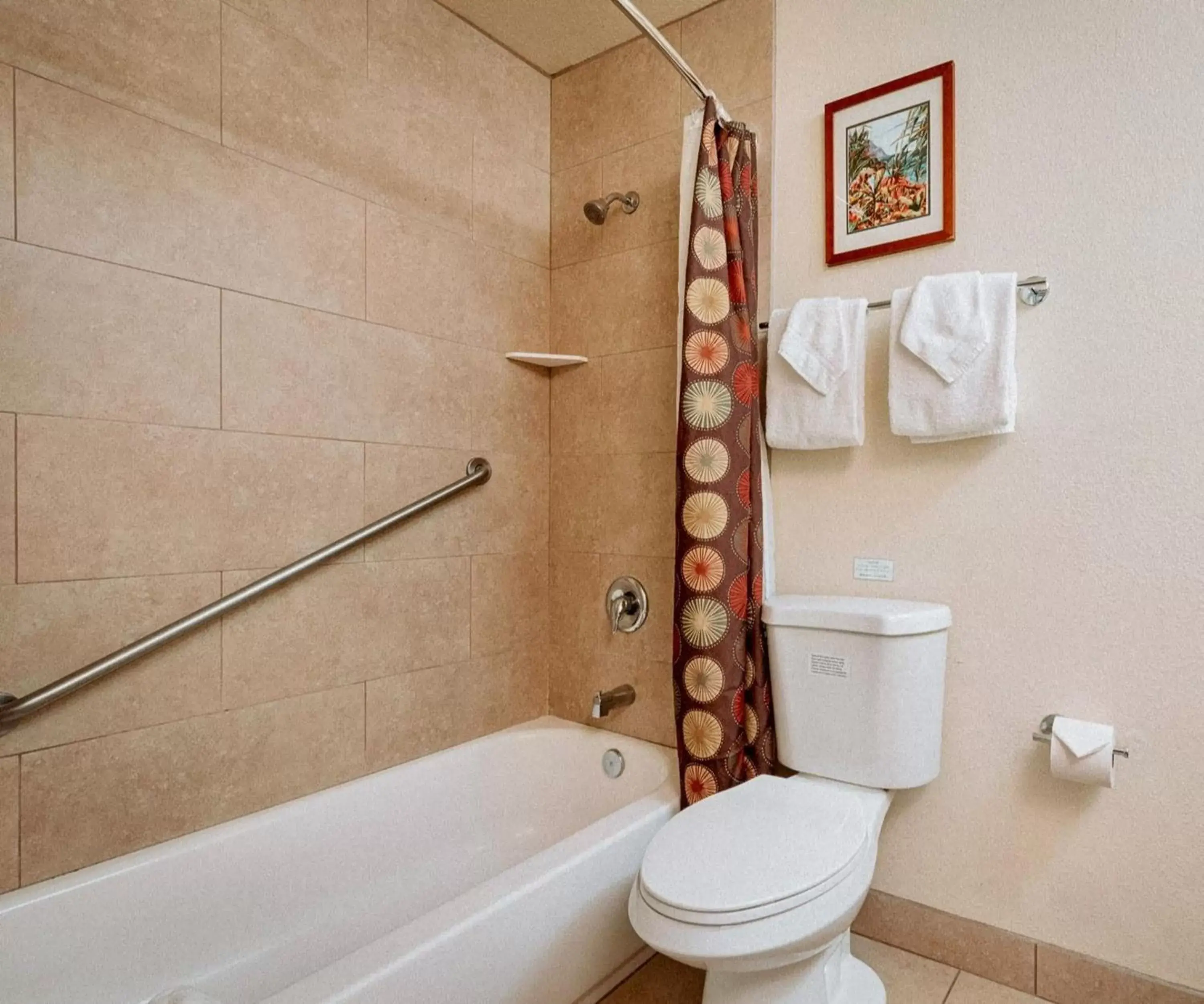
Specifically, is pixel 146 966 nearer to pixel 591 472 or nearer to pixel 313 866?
pixel 313 866

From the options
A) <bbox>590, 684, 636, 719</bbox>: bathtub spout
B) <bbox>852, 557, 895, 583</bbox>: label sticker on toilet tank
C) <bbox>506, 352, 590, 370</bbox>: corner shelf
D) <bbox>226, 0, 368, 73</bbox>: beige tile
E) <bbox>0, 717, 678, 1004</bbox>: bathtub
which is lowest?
<bbox>0, 717, 678, 1004</bbox>: bathtub

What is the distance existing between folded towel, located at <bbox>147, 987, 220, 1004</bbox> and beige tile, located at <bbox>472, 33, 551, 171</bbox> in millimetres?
2048

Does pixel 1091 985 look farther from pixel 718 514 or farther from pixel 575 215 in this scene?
pixel 575 215

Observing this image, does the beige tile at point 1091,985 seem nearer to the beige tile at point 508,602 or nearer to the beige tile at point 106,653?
the beige tile at point 508,602

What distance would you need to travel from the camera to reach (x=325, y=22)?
1667 millimetres

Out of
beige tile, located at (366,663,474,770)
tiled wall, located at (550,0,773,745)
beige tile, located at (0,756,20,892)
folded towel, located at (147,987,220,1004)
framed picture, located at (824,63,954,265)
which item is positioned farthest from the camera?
tiled wall, located at (550,0,773,745)

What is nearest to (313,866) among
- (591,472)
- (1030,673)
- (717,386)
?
(591,472)

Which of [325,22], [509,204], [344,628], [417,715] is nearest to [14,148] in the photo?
[325,22]

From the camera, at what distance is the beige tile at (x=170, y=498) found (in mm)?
1269

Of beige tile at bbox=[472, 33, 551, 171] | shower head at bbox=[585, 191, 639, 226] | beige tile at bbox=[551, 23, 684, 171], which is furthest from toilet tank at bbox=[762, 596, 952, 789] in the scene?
beige tile at bbox=[472, 33, 551, 171]

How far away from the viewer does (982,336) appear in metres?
1.48

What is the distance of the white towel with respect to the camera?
1469 mm

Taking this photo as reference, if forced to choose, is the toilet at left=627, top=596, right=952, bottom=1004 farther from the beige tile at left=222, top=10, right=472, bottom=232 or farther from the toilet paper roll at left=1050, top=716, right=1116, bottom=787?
the beige tile at left=222, top=10, right=472, bottom=232

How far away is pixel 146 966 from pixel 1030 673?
182 centimetres
